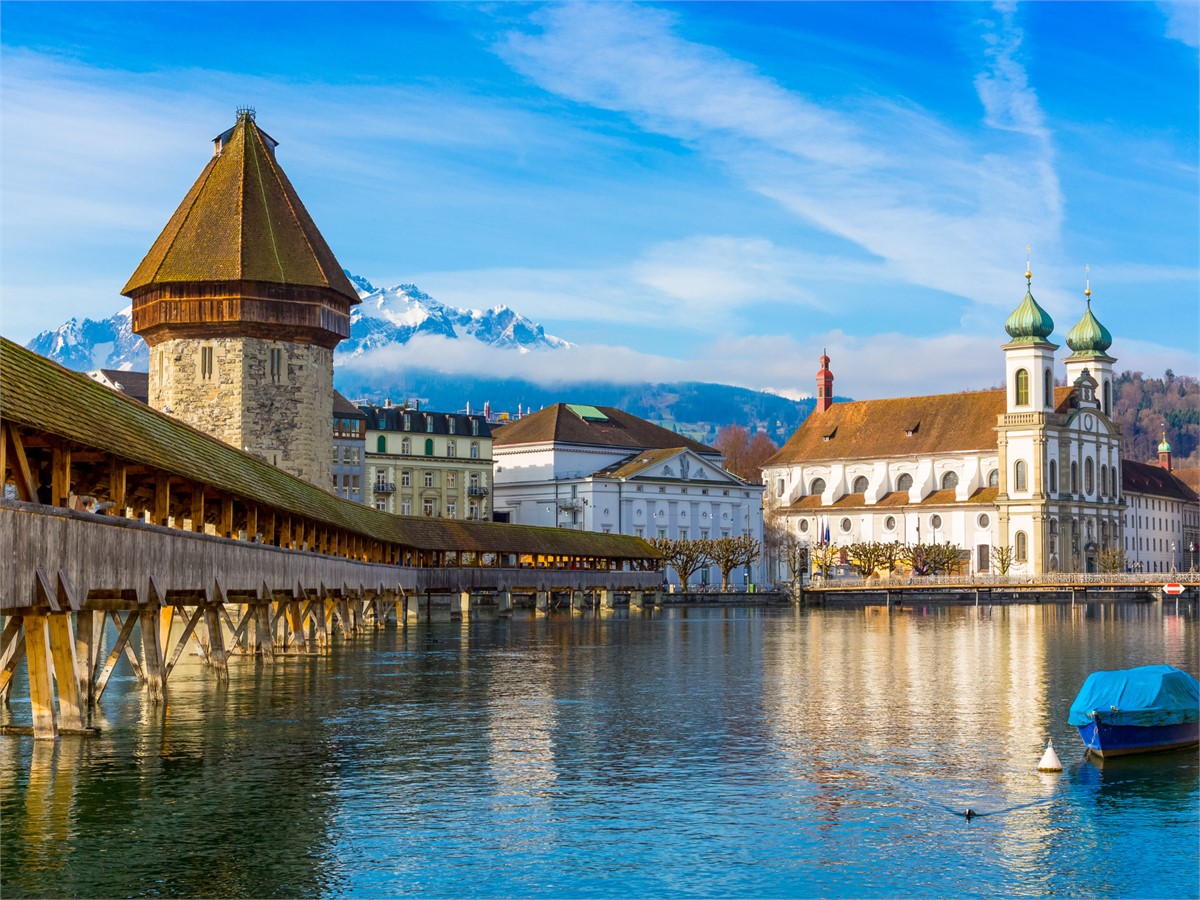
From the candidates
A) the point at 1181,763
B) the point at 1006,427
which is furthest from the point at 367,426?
the point at 1181,763

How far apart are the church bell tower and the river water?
2261 cm

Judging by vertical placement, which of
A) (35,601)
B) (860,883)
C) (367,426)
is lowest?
(860,883)

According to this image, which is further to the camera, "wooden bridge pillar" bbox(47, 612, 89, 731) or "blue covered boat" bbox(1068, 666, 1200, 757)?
"blue covered boat" bbox(1068, 666, 1200, 757)

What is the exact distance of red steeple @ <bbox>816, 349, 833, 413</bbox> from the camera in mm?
169750

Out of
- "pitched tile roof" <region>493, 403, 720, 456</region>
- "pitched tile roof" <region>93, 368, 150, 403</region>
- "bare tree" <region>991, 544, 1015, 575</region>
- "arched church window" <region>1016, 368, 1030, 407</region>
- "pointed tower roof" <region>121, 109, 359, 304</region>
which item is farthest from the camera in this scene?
"arched church window" <region>1016, 368, 1030, 407</region>

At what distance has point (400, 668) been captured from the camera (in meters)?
44.0

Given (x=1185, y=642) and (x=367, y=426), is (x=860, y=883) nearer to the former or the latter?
(x=1185, y=642)

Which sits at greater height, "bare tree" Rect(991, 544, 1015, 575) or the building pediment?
the building pediment

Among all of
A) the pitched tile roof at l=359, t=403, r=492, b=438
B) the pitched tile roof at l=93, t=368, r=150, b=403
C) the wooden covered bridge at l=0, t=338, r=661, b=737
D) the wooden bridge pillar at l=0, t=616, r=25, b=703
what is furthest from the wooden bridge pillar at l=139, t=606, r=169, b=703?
the pitched tile roof at l=93, t=368, r=150, b=403

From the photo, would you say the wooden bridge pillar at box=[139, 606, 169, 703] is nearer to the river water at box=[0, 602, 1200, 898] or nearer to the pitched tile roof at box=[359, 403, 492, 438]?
the river water at box=[0, 602, 1200, 898]

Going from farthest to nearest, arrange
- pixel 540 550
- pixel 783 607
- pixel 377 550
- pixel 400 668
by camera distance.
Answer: pixel 783 607
pixel 540 550
pixel 377 550
pixel 400 668

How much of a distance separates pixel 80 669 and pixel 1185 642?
40407 mm

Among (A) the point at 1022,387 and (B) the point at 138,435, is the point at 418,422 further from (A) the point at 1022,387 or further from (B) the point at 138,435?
(B) the point at 138,435

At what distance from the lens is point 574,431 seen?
407 ft
